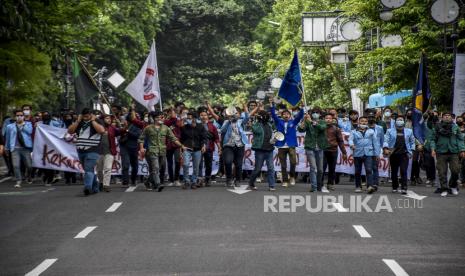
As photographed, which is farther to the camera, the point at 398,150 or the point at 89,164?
the point at 398,150

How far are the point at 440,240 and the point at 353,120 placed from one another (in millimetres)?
11142

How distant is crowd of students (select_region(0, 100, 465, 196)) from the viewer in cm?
2033

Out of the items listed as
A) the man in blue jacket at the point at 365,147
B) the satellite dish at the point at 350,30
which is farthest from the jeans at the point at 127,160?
the satellite dish at the point at 350,30

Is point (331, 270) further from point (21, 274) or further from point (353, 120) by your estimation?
point (353, 120)

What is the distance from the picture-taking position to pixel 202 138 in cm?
2208

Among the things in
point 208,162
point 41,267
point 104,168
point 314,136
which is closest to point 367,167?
point 314,136

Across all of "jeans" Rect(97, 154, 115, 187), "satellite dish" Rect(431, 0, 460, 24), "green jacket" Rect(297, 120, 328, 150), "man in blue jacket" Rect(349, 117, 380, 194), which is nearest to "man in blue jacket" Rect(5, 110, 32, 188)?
"jeans" Rect(97, 154, 115, 187)

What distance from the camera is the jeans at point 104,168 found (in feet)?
69.6

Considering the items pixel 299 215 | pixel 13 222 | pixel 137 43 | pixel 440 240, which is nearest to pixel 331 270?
pixel 440 240

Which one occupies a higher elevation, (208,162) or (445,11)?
(445,11)

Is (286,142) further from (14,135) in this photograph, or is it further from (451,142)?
(14,135)

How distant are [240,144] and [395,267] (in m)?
12.2
